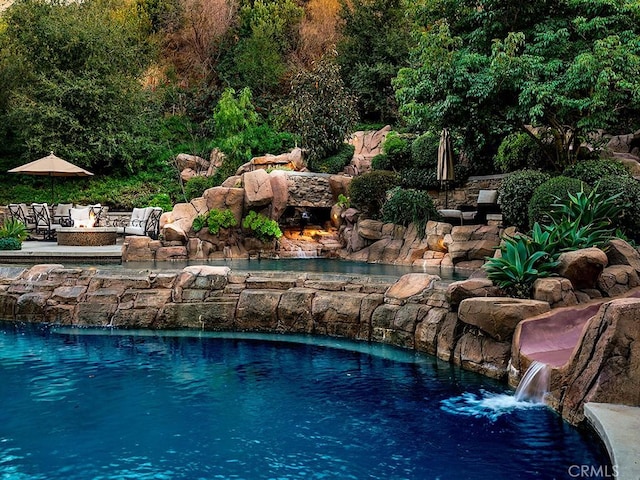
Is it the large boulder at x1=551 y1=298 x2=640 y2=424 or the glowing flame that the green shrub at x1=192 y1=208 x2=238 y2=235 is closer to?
the glowing flame

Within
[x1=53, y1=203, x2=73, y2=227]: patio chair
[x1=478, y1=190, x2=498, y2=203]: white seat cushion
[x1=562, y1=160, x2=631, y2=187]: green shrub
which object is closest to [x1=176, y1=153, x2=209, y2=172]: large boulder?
[x1=53, y1=203, x2=73, y2=227]: patio chair

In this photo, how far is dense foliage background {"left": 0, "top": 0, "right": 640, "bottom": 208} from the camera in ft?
37.5

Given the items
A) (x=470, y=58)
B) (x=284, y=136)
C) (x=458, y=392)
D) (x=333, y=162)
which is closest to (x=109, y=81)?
(x=284, y=136)

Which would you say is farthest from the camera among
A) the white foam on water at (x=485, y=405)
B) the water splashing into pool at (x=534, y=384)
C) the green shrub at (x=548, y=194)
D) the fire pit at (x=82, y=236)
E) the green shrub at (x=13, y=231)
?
the fire pit at (x=82, y=236)

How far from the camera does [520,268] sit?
6.25 metres

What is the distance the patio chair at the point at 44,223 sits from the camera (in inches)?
617

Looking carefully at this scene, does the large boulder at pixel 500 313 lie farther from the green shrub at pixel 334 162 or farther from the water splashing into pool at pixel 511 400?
the green shrub at pixel 334 162

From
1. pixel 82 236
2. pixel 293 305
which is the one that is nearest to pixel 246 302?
pixel 293 305

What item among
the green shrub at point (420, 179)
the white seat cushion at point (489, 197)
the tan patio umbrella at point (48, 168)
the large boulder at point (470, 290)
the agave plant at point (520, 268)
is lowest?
the large boulder at point (470, 290)

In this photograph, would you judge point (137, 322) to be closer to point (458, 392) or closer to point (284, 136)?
point (458, 392)

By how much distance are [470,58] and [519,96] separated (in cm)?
120

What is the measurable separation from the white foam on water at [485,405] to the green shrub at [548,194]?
6.09 meters

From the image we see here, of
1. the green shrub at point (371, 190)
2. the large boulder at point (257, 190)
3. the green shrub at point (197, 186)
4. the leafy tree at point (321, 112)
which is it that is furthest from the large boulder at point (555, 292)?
the green shrub at point (197, 186)

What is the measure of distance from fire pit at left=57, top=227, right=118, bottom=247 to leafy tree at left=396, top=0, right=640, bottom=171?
7.54 meters
